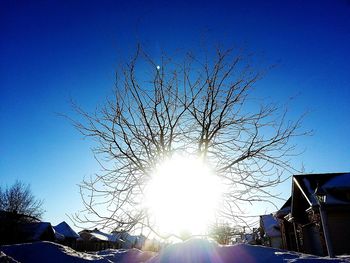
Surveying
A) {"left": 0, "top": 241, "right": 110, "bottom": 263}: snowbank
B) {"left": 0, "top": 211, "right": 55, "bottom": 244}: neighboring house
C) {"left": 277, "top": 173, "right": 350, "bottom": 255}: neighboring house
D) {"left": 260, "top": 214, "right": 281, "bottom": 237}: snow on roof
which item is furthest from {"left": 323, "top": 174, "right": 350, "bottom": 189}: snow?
{"left": 0, "top": 211, "right": 55, "bottom": 244}: neighboring house

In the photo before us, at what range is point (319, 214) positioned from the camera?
15023mm

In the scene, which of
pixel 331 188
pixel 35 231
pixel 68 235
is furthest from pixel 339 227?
pixel 68 235

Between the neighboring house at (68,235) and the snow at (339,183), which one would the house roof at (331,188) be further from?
the neighboring house at (68,235)

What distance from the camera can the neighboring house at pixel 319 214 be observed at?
45.0ft

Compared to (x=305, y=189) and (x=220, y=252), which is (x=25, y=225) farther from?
(x=220, y=252)

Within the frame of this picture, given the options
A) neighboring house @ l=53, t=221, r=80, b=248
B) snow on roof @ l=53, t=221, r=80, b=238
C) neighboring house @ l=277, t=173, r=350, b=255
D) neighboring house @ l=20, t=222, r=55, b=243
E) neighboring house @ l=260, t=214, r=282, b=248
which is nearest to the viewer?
neighboring house @ l=277, t=173, r=350, b=255

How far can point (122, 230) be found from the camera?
626 cm

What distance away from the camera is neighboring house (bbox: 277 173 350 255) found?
45.0ft

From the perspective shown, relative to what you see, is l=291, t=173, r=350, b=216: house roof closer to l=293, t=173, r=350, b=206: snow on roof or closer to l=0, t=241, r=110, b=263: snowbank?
l=293, t=173, r=350, b=206: snow on roof

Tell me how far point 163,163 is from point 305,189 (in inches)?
530

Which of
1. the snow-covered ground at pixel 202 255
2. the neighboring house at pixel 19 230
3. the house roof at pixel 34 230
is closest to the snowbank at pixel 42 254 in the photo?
the snow-covered ground at pixel 202 255

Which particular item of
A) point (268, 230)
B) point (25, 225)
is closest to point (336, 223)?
point (268, 230)

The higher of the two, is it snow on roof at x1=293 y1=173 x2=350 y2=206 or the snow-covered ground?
snow on roof at x1=293 y1=173 x2=350 y2=206

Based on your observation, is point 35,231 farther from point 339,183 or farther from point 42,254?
point 42,254
